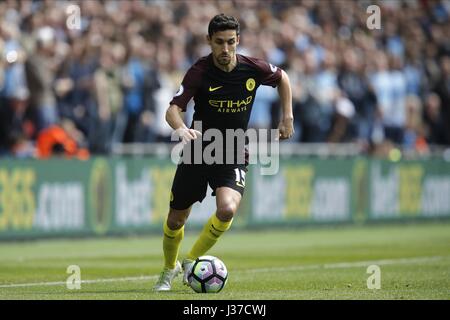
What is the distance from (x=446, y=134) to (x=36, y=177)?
44.5ft

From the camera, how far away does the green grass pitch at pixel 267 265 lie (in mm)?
10789

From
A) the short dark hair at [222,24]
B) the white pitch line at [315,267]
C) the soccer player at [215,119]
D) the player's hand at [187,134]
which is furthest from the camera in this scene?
the white pitch line at [315,267]

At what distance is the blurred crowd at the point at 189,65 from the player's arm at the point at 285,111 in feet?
25.5

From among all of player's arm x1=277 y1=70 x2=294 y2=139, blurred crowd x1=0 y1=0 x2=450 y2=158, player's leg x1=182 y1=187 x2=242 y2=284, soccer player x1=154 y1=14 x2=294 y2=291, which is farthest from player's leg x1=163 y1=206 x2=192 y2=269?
blurred crowd x1=0 y1=0 x2=450 y2=158

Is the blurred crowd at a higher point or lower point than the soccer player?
higher

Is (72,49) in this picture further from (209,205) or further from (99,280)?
(99,280)

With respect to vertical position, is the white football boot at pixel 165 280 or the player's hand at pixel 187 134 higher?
the player's hand at pixel 187 134

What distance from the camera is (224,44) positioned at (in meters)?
10.8

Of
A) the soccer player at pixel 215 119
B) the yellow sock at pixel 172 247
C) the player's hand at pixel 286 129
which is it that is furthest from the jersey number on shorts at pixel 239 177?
the yellow sock at pixel 172 247

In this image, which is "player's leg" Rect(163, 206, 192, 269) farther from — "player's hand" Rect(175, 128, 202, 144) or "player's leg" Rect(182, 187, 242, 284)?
"player's hand" Rect(175, 128, 202, 144)

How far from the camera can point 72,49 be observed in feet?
64.7

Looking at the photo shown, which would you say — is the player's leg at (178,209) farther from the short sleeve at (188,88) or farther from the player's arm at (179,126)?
the short sleeve at (188,88)

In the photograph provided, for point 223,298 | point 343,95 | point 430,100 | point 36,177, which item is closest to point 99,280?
point 223,298

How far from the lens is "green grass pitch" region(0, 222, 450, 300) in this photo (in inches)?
425
